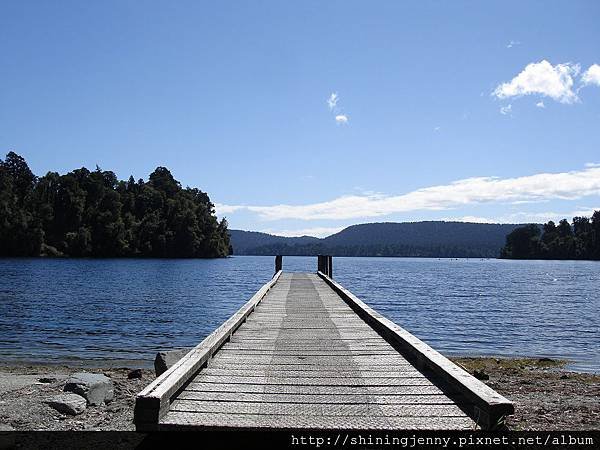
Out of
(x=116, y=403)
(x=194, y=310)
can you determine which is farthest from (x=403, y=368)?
(x=194, y=310)

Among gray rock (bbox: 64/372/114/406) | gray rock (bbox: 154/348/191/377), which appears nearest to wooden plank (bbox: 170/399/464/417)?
gray rock (bbox: 64/372/114/406)

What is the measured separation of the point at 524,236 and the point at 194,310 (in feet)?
538

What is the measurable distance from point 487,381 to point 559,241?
577 ft

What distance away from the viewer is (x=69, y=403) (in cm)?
880

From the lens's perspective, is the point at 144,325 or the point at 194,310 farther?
the point at 194,310

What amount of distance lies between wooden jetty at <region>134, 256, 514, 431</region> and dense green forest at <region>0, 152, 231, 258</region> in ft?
346

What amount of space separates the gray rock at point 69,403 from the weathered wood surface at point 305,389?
2441 mm

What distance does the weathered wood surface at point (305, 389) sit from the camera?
197 inches

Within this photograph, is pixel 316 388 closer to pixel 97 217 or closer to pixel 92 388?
pixel 92 388

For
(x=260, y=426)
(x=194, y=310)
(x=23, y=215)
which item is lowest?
(x=194, y=310)

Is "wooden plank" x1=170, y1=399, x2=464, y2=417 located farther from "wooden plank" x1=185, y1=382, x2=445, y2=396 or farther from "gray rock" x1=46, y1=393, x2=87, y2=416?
"gray rock" x1=46, y1=393, x2=87, y2=416

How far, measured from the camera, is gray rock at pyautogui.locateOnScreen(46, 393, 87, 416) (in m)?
8.66

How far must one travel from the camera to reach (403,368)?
708 cm

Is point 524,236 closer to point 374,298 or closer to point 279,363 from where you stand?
point 374,298
